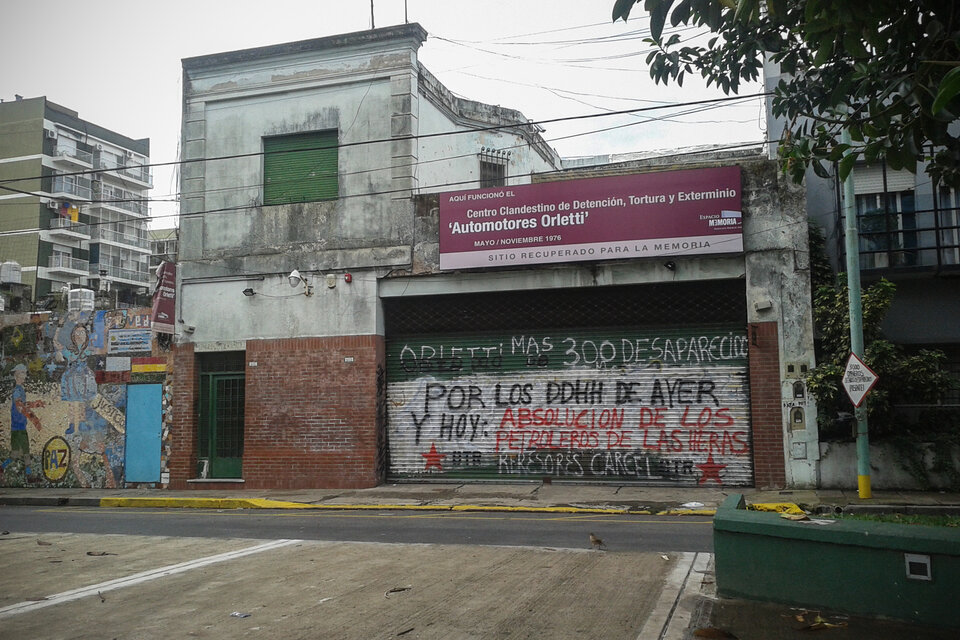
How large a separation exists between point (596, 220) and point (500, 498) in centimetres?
586

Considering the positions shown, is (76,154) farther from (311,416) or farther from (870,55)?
(870,55)

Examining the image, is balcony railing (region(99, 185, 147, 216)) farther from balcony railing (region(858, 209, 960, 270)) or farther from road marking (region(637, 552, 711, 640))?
road marking (region(637, 552, 711, 640))

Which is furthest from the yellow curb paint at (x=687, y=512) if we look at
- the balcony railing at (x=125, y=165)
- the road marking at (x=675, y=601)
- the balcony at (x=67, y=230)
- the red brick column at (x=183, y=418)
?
the balcony railing at (x=125, y=165)

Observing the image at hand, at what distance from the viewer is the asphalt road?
32.2 feet

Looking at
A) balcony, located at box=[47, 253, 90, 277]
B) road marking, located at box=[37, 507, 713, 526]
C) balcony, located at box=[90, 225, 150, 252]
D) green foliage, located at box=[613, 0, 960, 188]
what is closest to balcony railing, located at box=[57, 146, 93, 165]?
balcony, located at box=[90, 225, 150, 252]

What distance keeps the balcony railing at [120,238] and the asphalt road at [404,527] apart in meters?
55.3

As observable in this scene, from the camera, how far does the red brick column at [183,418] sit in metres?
18.1

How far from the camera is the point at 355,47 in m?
17.7

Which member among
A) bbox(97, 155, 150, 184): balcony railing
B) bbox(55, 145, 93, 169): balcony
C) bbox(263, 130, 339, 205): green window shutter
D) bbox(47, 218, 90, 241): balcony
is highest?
bbox(97, 155, 150, 184): balcony railing

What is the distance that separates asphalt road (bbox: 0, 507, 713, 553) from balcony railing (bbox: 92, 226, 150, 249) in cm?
5527

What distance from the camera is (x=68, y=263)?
60.4m

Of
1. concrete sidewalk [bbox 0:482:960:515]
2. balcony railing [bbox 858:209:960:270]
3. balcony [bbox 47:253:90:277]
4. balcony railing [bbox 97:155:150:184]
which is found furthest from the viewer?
balcony railing [bbox 97:155:150:184]

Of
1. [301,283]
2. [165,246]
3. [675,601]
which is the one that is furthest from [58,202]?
[675,601]

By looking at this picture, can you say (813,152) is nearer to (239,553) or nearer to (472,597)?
(472,597)
